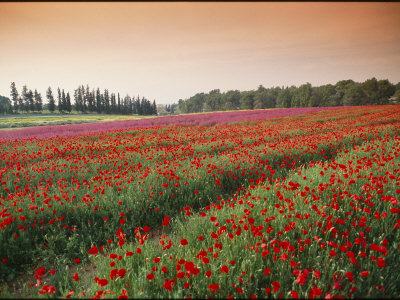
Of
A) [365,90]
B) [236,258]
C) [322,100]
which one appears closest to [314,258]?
[236,258]

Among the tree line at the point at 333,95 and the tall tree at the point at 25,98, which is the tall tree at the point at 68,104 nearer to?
the tall tree at the point at 25,98

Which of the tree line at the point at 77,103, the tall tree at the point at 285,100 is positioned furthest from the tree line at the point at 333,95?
the tree line at the point at 77,103

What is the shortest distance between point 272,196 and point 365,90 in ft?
294

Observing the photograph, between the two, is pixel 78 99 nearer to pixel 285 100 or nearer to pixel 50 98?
pixel 50 98

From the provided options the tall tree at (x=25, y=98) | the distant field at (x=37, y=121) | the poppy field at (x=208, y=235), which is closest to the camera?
the poppy field at (x=208, y=235)

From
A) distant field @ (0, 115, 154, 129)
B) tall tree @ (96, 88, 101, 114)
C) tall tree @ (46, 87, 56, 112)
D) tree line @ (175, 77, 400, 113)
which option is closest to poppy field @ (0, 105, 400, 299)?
distant field @ (0, 115, 154, 129)

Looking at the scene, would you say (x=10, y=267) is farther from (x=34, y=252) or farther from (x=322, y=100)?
(x=322, y=100)

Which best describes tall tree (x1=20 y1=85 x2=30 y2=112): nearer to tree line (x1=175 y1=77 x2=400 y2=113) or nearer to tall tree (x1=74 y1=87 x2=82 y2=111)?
tall tree (x1=74 y1=87 x2=82 y2=111)

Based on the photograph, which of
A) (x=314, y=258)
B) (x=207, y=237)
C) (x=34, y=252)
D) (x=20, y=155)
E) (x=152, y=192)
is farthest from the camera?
(x=20, y=155)

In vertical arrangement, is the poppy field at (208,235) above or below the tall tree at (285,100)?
below

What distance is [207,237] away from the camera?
3.09m

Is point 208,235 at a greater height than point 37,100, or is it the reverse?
point 37,100

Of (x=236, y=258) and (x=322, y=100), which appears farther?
(x=322, y=100)

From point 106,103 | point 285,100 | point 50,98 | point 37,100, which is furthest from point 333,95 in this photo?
point 37,100
